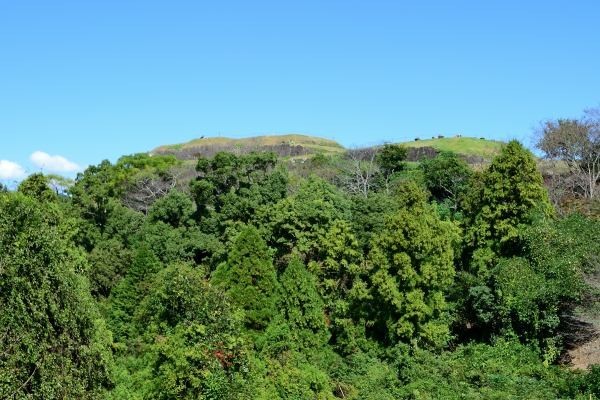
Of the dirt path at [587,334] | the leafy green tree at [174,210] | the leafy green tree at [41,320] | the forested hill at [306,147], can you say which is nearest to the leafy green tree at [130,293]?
the leafy green tree at [174,210]

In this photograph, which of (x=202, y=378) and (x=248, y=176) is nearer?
(x=202, y=378)

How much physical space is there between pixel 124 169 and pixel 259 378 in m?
31.9

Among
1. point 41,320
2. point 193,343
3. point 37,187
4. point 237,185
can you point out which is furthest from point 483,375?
point 37,187

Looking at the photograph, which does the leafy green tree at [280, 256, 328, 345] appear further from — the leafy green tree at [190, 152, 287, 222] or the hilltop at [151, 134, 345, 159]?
the hilltop at [151, 134, 345, 159]

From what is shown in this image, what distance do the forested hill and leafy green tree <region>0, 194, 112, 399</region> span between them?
3360 cm

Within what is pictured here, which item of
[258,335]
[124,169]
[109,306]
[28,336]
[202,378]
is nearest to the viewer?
[28,336]

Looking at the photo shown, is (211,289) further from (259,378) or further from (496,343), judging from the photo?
(496,343)

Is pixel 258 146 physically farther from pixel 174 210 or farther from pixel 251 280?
pixel 251 280

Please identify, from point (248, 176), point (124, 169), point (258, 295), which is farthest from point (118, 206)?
point (258, 295)

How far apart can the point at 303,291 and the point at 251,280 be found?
2521 mm

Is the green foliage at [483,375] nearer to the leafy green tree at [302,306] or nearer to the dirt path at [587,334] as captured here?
the dirt path at [587,334]

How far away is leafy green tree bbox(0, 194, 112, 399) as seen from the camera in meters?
15.4

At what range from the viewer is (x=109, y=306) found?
29.3 metres

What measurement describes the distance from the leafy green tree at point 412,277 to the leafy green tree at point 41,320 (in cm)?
1156
